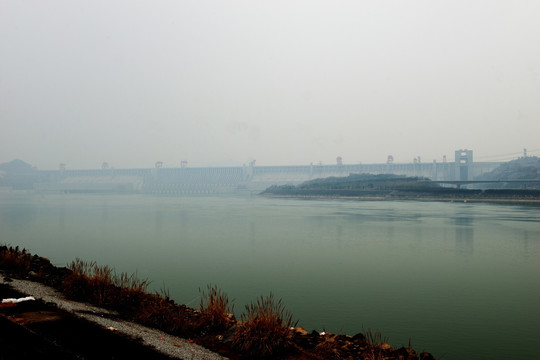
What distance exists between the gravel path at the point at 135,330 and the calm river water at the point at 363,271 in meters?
2.63

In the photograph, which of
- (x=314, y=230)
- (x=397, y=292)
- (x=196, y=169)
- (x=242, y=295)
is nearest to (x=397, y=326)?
(x=397, y=292)

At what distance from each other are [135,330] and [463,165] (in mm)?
129620

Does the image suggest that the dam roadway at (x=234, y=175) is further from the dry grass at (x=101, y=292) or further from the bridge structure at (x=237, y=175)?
the dry grass at (x=101, y=292)

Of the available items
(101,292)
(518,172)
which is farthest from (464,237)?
(518,172)

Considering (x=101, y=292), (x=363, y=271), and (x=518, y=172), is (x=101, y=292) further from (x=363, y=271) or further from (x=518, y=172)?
(x=518, y=172)

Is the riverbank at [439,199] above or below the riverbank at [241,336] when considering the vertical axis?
below

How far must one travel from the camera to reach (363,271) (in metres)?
13.0

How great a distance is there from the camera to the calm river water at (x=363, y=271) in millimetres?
7617

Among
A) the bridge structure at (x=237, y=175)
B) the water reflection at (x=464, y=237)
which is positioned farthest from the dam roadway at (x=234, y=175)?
the water reflection at (x=464, y=237)

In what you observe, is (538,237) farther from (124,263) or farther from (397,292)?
(124,263)

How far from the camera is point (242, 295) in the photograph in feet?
32.2

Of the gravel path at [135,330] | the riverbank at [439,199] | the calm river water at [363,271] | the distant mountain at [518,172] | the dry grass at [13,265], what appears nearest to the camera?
the gravel path at [135,330]

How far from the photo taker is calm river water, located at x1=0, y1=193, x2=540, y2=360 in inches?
300

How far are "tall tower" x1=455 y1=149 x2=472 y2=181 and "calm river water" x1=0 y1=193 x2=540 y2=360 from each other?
332 feet
